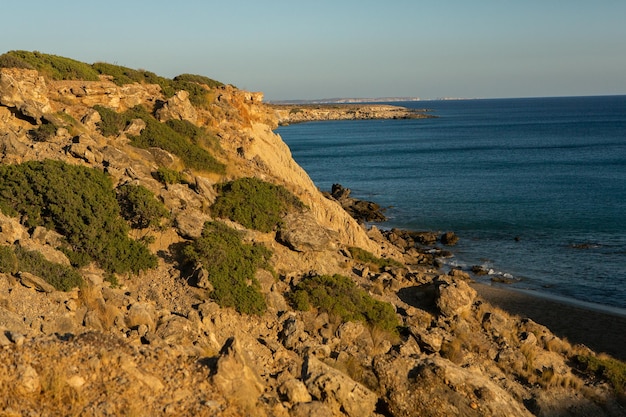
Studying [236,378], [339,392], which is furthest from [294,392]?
[236,378]

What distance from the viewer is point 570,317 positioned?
2538 centimetres

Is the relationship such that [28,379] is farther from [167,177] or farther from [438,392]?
[167,177]

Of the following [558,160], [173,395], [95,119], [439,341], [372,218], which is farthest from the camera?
[558,160]

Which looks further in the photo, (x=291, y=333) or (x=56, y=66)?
(x=56, y=66)

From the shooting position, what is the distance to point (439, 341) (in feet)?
53.5

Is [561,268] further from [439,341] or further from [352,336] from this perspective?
[352,336]

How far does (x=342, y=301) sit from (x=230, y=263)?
11.8ft

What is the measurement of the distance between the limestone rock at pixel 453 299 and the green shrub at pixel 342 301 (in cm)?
221

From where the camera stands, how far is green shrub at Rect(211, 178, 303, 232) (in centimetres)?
1970

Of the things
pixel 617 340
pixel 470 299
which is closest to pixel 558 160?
pixel 617 340

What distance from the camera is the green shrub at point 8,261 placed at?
12.9 metres

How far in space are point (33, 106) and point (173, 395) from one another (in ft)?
55.7

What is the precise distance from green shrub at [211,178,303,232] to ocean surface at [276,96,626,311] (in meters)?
16.2

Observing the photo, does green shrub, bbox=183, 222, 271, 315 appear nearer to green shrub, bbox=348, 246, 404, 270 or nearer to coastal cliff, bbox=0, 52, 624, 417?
coastal cliff, bbox=0, 52, 624, 417
